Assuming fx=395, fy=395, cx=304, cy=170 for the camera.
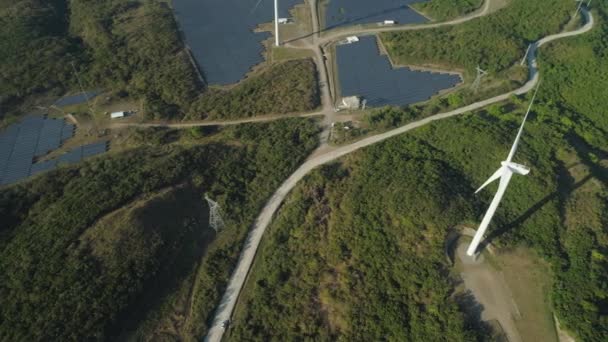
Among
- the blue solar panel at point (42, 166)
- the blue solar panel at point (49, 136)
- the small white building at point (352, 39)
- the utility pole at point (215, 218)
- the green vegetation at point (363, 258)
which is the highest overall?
A: the small white building at point (352, 39)

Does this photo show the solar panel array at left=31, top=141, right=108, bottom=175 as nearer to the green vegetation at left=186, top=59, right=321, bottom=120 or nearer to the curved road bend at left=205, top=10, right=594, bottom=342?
the green vegetation at left=186, top=59, right=321, bottom=120

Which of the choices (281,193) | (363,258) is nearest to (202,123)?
(281,193)

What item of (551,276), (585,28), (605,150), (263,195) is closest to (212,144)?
(263,195)

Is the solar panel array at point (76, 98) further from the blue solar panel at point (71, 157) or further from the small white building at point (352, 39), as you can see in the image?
the small white building at point (352, 39)

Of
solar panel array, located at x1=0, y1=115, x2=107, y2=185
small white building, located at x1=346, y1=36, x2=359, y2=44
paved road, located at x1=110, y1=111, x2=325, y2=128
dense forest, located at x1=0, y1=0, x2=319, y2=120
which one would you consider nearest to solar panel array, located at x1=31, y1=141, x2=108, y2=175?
solar panel array, located at x1=0, y1=115, x2=107, y2=185

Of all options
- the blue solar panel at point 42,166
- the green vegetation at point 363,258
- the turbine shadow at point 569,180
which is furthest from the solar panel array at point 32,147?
the turbine shadow at point 569,180

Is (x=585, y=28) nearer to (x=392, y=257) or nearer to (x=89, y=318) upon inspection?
(x=392, y=257)

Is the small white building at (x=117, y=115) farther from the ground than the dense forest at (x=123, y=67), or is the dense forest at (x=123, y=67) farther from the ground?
the dense forest at (x=123, y=67)
